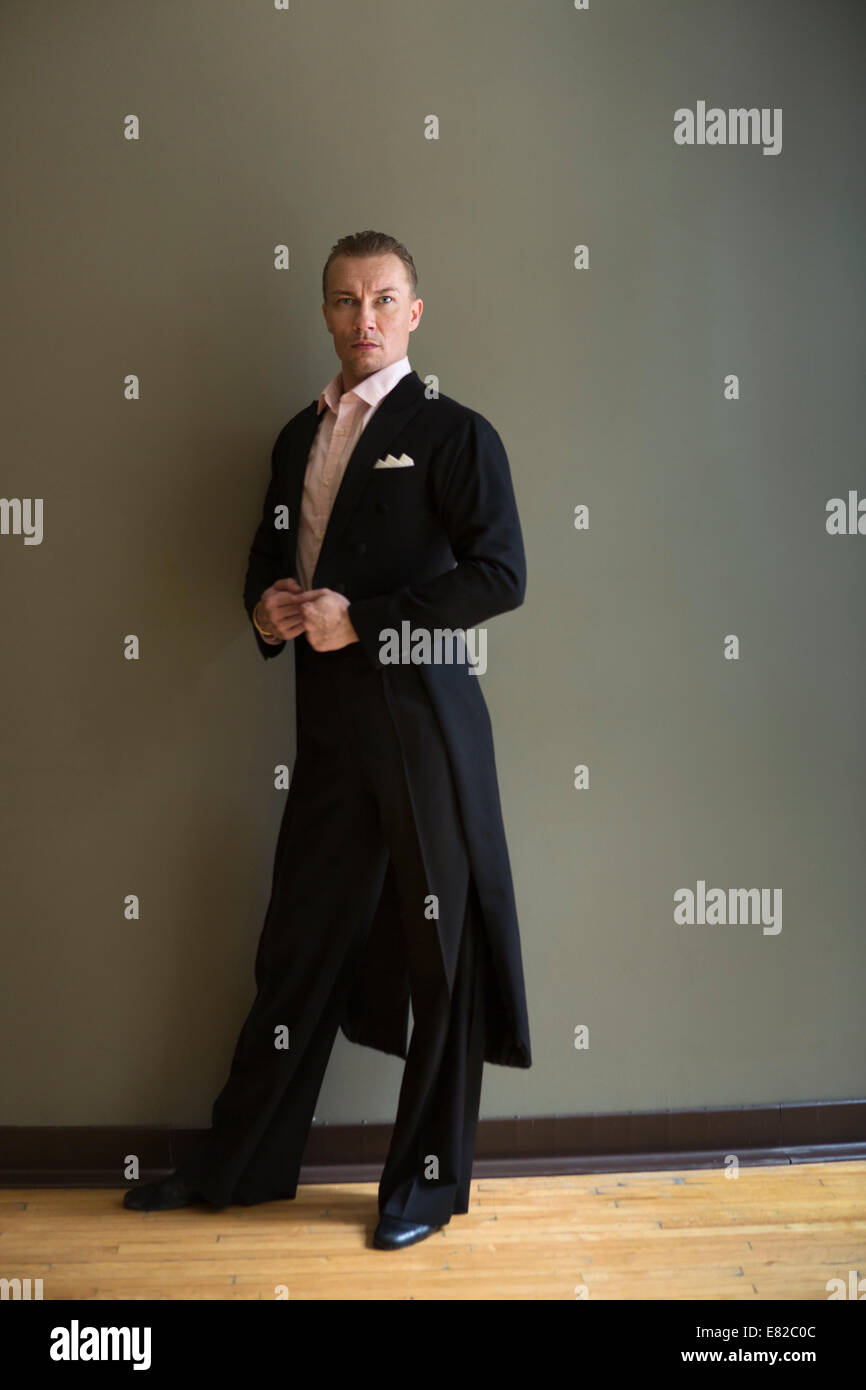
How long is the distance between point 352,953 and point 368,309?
1.23m

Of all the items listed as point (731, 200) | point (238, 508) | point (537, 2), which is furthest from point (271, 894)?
point (537, 2)

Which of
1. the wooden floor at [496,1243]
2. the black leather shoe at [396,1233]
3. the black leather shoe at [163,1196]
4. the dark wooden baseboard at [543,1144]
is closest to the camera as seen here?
the wooden floor at [496,1243]

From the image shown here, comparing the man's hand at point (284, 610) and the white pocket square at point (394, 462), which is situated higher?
the white pocket square at point (394, 462)

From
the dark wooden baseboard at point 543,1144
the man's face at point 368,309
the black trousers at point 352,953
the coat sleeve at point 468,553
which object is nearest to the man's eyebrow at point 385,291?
the man's face at point 368,309

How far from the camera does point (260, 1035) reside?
2.24 meters

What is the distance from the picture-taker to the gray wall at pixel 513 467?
2.45m

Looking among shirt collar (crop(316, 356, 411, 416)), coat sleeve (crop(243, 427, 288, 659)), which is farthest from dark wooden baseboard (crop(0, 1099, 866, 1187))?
shirt collar (crop(316, 356, 411, 416))

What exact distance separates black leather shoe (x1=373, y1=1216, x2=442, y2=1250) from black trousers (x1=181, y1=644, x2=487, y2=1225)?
17 mm

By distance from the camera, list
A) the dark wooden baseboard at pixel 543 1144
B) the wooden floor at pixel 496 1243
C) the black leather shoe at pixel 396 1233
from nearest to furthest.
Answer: the wooden floor at pixel 496 1243
the black leather shoe at pixel 396 1233
the dark wooden baseboard at pixel 543 1144

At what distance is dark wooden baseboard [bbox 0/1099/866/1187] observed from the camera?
8.00ft

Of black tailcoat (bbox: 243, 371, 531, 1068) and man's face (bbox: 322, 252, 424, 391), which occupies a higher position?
man's face (bbox: 322, 252, 424, 391)

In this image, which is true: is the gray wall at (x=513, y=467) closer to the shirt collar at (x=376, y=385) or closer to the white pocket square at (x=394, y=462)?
the shirt collar at (x=376, y=385)

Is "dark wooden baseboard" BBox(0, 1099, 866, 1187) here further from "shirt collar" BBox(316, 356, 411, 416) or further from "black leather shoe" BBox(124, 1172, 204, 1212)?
"shirt collar" BBox(316, 356, 411, 416)

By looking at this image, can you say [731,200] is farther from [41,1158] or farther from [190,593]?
[41,1158]
